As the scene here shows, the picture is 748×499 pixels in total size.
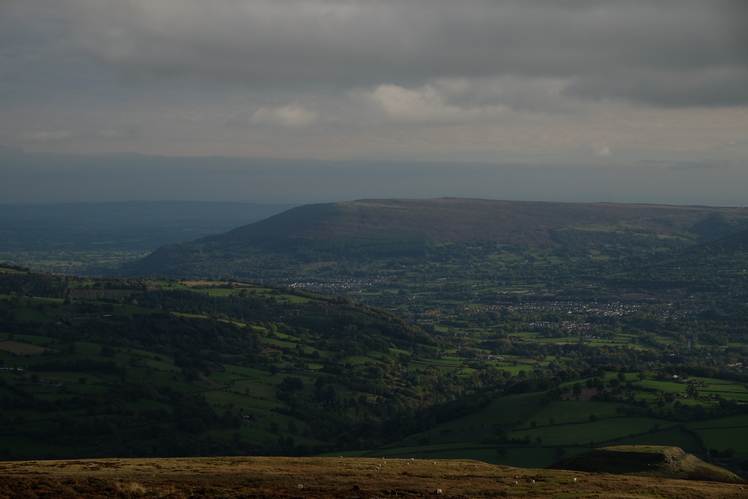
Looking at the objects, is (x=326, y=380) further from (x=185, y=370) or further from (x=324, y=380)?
(x=185, y=370)

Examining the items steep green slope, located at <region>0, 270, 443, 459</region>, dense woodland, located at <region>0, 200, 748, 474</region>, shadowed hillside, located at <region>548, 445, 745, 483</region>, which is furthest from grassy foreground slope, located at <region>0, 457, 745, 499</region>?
steep green slope, located at <region>0, 270, 443, 459</region>

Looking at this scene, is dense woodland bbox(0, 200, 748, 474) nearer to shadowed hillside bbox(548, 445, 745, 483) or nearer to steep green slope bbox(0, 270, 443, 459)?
steep green slope bbox(0, 270, 443, 459)

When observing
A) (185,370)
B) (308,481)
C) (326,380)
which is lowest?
(326,380)

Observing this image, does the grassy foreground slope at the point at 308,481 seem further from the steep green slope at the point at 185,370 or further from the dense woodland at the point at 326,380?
the steep green slope at the point at 185,370

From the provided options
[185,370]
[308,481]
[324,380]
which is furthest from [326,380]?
[308,481]

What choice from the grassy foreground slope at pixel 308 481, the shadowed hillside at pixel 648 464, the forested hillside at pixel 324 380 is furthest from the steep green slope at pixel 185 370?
the grassy foreground slope at pixel 308 481

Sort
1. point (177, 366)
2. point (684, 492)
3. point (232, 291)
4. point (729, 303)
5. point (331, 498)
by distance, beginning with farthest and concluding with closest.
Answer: point (729, 303), point (232, 291), point (177, 366), point (684, 492), point (331, 498)

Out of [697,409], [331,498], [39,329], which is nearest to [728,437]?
[697,409]

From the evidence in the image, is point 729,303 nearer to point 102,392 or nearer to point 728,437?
point 728,437
